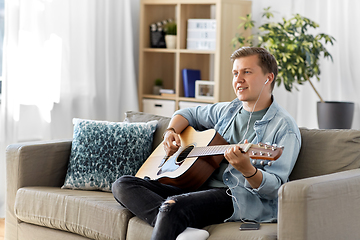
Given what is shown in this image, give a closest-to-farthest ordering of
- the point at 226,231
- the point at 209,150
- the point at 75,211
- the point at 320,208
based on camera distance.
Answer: the point at 320,208, the point at 226,231, the point at 209,150, the point at 75,211

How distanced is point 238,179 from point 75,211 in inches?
30.4

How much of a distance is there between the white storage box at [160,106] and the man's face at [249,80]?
186 cm

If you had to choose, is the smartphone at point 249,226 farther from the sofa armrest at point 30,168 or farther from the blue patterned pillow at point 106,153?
the sofa armrest at point 30,168

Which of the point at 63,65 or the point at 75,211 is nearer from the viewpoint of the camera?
the point at 75,211

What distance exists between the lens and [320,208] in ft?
5.24

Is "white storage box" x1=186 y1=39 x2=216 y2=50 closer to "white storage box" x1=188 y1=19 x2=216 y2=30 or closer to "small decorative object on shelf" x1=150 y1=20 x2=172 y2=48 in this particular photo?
"white storage box" x1=188 y1=19 x2=216 y2=30

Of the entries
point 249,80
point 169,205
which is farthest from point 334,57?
point 169,205

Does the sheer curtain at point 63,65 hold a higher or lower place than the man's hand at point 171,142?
higher

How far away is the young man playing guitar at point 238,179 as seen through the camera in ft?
5.75

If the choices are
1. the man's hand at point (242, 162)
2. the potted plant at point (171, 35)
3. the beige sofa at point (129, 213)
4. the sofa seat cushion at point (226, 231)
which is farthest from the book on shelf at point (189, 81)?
the man's hand at point (242, 162)

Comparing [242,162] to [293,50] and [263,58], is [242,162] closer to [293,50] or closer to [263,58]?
[263,58]

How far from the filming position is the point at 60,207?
2.19 m

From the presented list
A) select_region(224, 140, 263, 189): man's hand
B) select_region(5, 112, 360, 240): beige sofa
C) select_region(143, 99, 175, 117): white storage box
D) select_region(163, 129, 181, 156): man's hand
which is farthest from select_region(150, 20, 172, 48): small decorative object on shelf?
select_region(224, 140, 263, 189): man's hand

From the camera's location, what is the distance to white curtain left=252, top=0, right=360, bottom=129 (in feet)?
11.4
